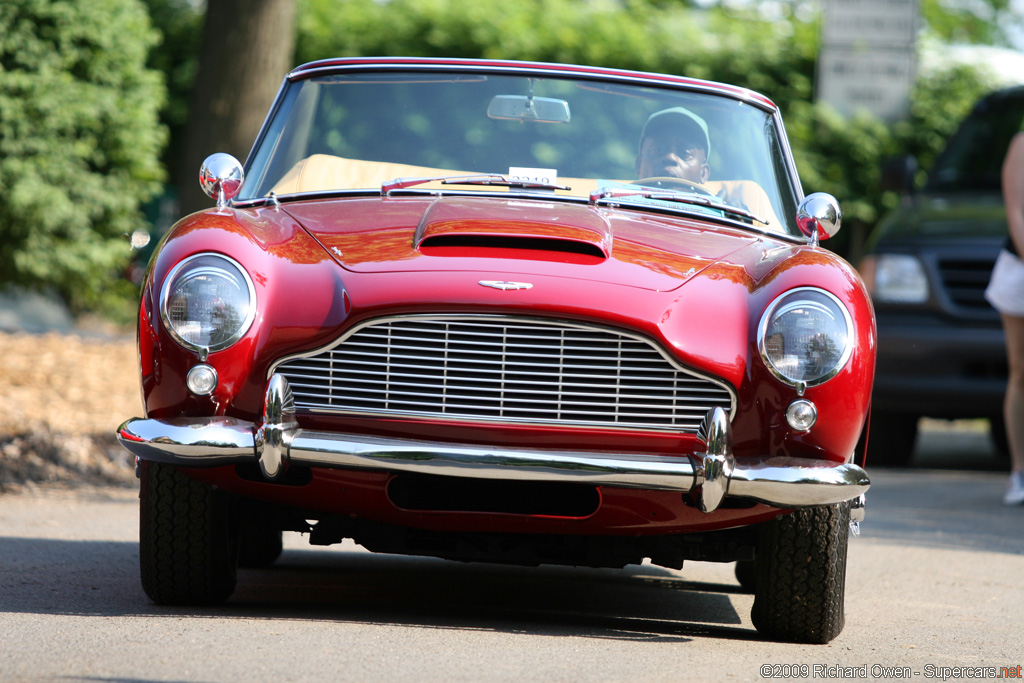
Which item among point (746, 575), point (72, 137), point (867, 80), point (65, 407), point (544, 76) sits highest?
point (544, 76)

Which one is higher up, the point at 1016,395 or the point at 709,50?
the point at 709,50

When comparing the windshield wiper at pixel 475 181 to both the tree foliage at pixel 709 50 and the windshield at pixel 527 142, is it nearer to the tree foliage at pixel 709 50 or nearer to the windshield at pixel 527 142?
the windshield at pixel 527 142

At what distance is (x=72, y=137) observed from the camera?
10.4 metres

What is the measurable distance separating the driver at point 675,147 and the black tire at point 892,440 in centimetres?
444

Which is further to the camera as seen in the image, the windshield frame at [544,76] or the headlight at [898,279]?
the headlight at [898,279]

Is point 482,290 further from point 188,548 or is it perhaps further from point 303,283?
point 188,548

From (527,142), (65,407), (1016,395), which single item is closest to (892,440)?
(1016,395)

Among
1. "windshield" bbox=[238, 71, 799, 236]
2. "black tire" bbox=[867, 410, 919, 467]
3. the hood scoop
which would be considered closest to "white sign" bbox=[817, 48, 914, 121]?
"black tire" bbox=[867, 410, 919, 467]

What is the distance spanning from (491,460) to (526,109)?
1.70 metres

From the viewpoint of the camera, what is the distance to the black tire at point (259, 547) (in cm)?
480

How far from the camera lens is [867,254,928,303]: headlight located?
8109 mm

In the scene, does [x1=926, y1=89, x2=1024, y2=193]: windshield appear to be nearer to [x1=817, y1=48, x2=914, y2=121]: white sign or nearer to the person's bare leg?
the person's bare leg

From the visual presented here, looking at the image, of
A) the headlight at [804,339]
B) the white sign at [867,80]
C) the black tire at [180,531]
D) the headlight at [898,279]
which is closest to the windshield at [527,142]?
the headlight at [804,339]

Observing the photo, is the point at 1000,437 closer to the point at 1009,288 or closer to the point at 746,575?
the point at 1009,288
